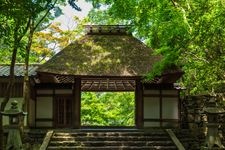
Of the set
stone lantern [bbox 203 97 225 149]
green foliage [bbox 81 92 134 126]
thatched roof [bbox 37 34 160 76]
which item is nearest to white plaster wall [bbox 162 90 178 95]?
thatched roof [bbox 37 34 160 76]

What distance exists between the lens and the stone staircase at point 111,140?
670 inches

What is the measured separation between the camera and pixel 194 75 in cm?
2423

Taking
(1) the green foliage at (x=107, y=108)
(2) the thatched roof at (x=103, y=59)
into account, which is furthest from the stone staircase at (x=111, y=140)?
(1) the green foliage at (x=107, y=108)

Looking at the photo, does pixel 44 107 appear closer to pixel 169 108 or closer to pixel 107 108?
pixel 169 108

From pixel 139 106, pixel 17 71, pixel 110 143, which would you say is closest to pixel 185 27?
pixel 110 143

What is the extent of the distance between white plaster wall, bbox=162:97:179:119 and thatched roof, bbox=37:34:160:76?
234 cm

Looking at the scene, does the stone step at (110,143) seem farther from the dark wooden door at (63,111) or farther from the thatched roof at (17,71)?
the thatched roof at (17,71)

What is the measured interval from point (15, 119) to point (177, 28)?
6.94m

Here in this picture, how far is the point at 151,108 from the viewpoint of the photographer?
20.9 meters

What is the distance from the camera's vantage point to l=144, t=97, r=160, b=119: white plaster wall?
2087 centimetres

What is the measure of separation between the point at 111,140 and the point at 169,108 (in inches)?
178

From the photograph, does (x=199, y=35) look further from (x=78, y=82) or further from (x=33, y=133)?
(x=33, y=133)

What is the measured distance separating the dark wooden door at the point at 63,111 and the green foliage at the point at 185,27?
5.74 metres

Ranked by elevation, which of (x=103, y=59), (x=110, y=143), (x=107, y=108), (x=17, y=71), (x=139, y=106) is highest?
(x=103, y=59)
